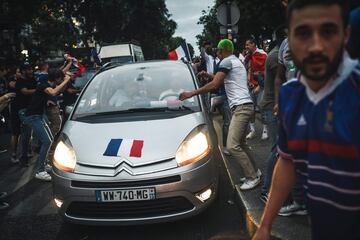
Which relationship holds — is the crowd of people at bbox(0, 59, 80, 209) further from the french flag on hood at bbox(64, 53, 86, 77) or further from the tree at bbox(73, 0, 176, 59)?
the tree at bbox(73, 0, 176, 59)

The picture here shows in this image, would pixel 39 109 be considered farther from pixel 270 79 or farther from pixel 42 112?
pixel 270 79

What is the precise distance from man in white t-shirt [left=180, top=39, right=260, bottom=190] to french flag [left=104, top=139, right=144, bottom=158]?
1.04m

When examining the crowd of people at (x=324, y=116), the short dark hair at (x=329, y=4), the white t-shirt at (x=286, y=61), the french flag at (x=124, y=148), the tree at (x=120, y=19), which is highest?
the short dark hair at (x=329, y=4)

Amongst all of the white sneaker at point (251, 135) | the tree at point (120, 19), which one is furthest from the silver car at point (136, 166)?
the tree at point (120, 19)

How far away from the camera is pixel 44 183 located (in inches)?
253

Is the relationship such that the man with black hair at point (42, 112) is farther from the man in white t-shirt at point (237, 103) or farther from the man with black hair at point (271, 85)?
the man with black hair at point (271, 85)

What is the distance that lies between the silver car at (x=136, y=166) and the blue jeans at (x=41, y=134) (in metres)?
2.11

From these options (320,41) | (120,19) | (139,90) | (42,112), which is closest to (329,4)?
(320,41)

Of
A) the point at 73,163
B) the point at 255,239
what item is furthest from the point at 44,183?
the point at 255,239

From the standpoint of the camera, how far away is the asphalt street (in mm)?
4137

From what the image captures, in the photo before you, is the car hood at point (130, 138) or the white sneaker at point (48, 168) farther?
the white sneaker at point (48, 168)

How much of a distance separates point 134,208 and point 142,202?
97 mm

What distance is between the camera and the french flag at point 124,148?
3996 mm

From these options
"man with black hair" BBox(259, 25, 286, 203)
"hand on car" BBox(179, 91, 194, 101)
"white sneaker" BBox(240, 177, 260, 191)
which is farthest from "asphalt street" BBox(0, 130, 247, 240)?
"hand on car" BBox(179, 91, 194, 101)
